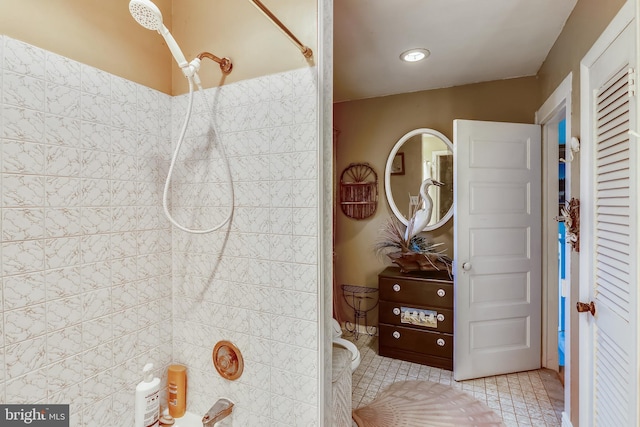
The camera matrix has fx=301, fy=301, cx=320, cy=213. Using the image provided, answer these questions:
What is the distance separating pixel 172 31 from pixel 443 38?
166 cm

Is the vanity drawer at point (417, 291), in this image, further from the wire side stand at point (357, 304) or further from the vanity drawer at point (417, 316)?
the wire side stand at point (357, 304)

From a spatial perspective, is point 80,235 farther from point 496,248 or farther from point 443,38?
point 496,248

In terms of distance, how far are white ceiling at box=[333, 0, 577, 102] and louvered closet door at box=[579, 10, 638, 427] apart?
624 mm

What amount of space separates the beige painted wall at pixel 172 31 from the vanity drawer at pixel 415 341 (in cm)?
230

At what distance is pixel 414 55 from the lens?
2227 mm

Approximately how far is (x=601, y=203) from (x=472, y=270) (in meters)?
1.08

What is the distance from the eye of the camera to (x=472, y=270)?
2.31m

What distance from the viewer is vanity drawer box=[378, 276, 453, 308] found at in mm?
2445

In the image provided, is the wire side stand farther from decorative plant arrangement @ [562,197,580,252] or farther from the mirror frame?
decorative plant arrangement @ [562,197,580,252]

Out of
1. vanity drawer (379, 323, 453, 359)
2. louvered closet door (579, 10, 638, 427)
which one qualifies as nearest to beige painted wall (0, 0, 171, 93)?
louvered closet door (579, 10, 638, 427)

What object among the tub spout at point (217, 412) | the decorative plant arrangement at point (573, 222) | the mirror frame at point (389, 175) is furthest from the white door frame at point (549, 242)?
the tub spout at point (217, 412)

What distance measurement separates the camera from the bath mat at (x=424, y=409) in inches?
73.0

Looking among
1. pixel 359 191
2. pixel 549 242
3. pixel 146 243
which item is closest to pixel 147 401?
pixel 146 243

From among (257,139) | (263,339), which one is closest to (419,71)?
(257,139)
